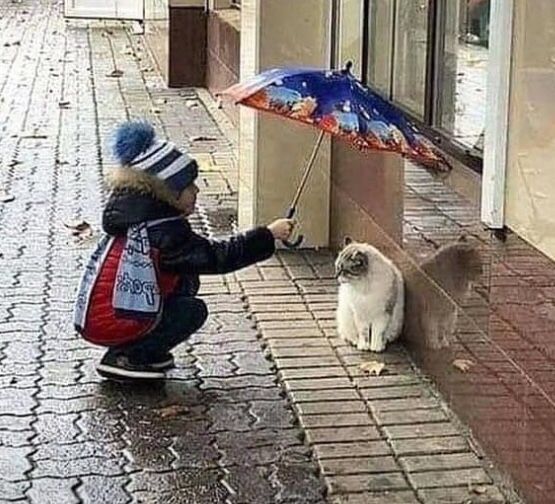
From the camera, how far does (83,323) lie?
5.82 meters

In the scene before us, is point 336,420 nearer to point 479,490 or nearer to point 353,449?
point 353,449

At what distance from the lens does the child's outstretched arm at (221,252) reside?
5719 millimetres

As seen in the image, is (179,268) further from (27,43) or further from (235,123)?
Result: (27,43)

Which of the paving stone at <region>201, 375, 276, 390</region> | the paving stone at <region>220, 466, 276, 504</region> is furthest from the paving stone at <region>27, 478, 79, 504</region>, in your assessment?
the paving stone at <region>201, 375, 276, 390</region>

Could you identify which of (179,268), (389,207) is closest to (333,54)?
(389,207)

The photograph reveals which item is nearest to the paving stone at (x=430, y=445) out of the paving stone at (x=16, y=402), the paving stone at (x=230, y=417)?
the paving stone at (x=230, y=417)

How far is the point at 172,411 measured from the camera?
221 inches

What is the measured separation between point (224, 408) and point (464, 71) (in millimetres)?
1673

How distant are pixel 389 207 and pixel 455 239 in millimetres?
1266

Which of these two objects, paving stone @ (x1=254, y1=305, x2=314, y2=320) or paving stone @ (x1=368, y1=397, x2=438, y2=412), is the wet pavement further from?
paving stone @ (x1=368, y1=397, x2=438, y2=412)

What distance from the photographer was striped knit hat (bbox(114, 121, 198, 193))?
5.71 metres

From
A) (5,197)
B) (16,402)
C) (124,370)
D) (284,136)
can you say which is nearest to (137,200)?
(124,370)

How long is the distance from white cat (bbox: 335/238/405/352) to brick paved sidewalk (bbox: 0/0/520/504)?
12 centimetres

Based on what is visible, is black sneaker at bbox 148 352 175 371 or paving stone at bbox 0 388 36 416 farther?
black sneaker at bbox 148 352 175 371
